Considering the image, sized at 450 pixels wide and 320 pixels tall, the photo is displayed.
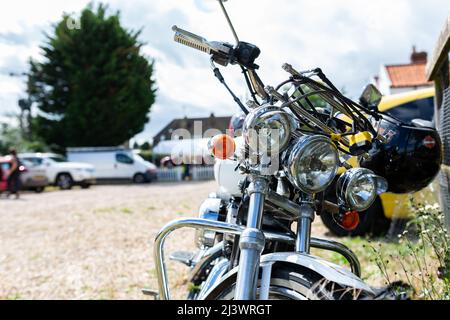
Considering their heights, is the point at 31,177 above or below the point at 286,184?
below

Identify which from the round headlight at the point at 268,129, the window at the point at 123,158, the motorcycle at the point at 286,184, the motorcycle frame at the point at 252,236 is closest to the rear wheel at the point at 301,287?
the motorcycle at the point at 286,184

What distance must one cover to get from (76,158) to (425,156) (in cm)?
2252

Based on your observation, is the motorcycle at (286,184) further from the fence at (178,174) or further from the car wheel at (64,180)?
the fence at (178,174)

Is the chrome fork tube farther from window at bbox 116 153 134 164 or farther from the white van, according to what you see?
window at bbox 116 153 134 164

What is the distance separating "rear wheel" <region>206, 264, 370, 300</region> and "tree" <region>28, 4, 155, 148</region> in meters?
6.58

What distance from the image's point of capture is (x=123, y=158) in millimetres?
22531

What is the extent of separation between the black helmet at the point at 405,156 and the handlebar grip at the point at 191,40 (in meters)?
0.90

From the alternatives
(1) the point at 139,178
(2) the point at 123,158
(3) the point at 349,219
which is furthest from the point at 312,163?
(2) the point at 123,158

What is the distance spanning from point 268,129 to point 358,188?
0.44 meters

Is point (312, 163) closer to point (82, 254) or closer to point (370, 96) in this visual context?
point (370, 96)

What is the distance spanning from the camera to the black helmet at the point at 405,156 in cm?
212

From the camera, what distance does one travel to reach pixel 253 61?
1.55m
